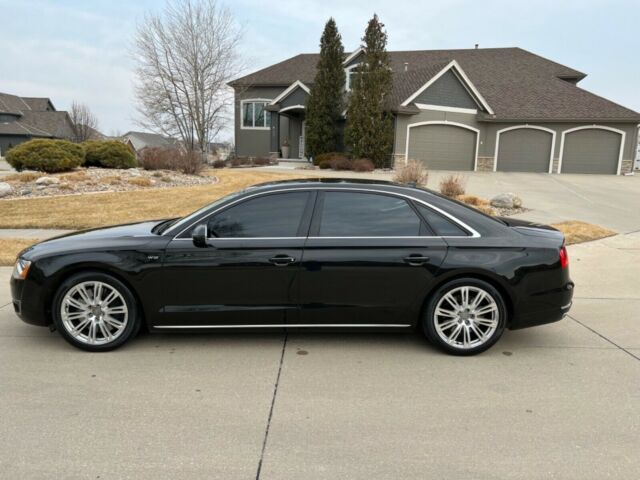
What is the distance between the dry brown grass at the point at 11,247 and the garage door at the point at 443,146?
20532 mm

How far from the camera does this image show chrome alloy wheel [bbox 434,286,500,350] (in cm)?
436

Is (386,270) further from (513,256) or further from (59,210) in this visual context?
(59,210)

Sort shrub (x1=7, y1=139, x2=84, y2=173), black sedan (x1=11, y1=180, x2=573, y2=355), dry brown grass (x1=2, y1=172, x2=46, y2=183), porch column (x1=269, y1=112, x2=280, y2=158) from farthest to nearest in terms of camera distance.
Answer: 1. porch column (x1=269, y1=112, x2=280, y2=158)
2. shrub (x1=7, y1=139, x2=84, y2=173)
3. dry brown grass (x1=2, y1=172, x2=46, y2=183)
4. black sedan (x1=11, y1=180, x2=573, y2=355)

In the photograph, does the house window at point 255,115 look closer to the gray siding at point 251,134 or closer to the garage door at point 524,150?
the gray siding at point 251,134

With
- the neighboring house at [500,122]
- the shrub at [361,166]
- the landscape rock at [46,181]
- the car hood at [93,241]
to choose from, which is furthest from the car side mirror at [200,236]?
the neighboring house at [500,122]

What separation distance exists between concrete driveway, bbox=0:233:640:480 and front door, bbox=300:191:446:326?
15.7 inches

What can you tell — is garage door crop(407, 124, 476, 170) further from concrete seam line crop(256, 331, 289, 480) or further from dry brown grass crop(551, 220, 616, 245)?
concrete seam line crop(256, 331, 289, 480)

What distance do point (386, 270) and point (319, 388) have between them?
3.87 ft

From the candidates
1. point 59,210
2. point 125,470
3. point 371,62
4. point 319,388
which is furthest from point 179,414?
point 371,62

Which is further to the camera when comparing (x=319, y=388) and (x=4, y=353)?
(x=4, y=353)

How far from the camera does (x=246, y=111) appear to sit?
115 feet

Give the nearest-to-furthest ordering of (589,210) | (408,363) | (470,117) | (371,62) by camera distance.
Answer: (408,363)
(589,210)
(371,62)
(470,117)

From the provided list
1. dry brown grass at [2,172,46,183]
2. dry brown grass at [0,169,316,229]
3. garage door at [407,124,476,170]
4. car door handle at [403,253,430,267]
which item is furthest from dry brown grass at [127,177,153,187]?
garage door at [407,124,476,170]

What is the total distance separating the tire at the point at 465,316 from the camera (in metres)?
4.35
